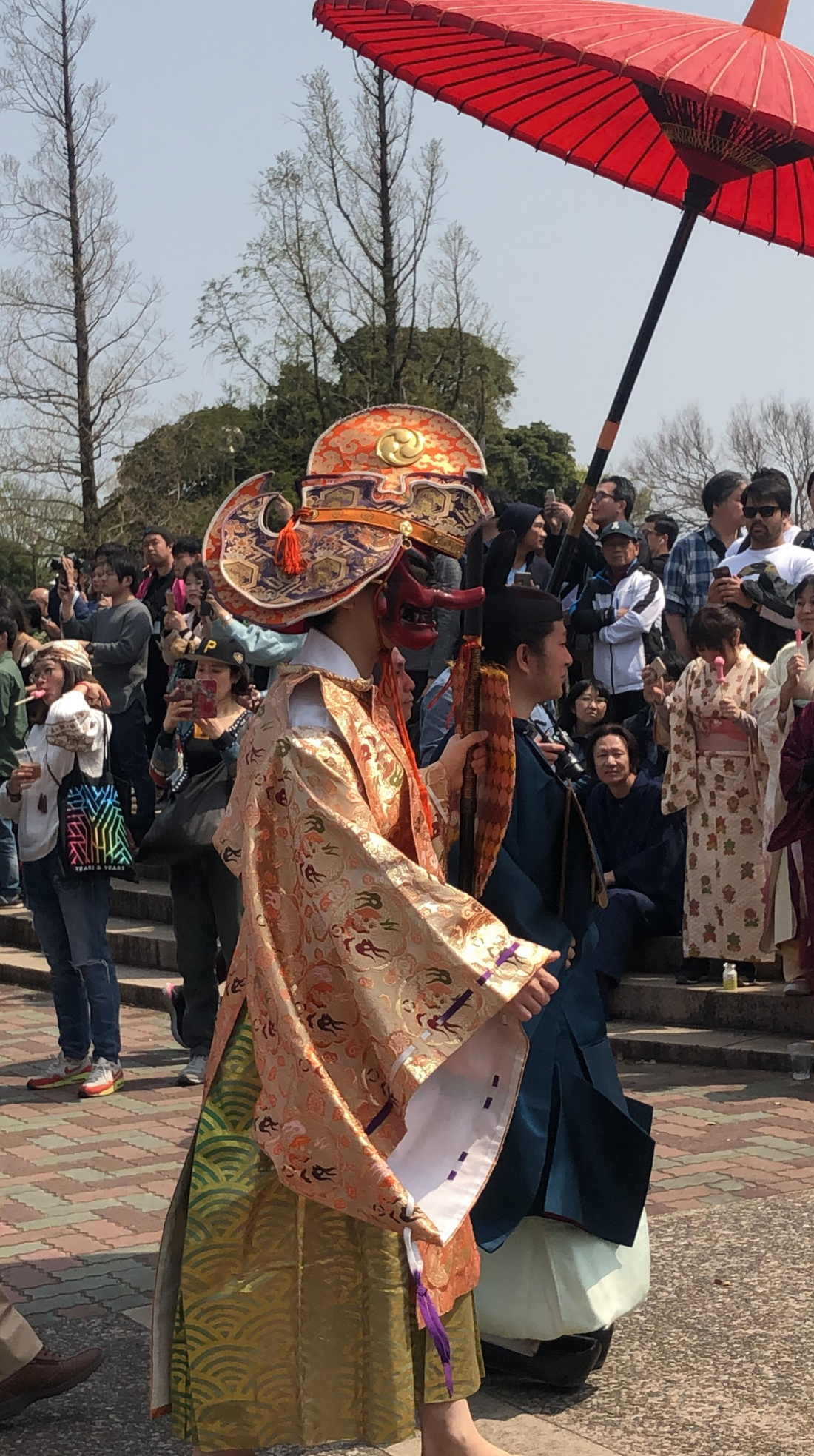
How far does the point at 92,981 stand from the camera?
6.91 m

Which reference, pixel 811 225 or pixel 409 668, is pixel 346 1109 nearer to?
pixel 811 225

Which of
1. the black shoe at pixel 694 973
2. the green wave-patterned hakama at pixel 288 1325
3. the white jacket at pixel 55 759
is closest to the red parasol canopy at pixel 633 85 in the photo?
the green wave-patterned hakama at pixel 288 1325

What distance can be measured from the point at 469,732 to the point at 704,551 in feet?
18.9

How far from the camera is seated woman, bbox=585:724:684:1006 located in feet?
26.9

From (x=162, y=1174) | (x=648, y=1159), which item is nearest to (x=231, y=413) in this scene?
(x=162, y=1174)

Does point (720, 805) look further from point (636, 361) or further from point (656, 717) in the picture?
point (636, 361)

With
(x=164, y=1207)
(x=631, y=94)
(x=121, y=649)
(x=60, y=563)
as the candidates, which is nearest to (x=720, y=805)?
(x=164, y=1207)

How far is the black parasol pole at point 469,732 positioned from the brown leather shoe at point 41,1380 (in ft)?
4.54

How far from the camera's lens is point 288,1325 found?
2889mm

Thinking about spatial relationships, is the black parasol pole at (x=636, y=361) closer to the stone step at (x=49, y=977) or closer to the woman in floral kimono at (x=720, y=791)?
the woman in floral kimono at (x=720, y=791)

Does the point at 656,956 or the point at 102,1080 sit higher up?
Answer: the point at 656,956

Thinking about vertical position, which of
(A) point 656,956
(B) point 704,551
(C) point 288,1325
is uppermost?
(B) point 704,551

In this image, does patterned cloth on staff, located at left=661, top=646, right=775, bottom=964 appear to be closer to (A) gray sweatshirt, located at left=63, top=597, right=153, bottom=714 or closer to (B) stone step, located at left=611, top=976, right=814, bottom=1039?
(B) stone step, located at left=611, top=976, right=814, bottom=1039

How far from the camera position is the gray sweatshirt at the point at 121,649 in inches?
424
